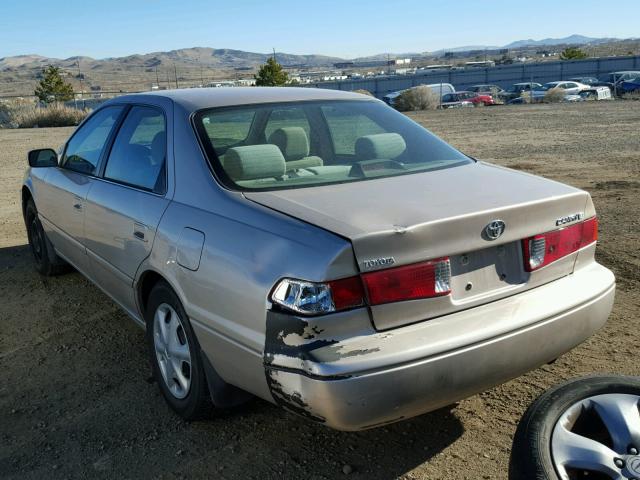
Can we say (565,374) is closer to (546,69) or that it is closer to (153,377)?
(153,377)

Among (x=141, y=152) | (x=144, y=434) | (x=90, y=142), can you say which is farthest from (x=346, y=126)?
(x=144, y=434)

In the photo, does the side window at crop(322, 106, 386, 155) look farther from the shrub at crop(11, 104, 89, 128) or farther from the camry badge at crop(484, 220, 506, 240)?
the shrub at crop(11, 104, 89, 128)

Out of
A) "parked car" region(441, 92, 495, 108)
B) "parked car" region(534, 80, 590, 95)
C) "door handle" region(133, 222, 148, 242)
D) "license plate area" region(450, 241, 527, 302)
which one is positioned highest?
"door handle" region(133, 222, 148, 242)

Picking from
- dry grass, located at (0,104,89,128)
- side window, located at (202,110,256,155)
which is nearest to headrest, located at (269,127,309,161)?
side window, located at (202,110,256,155)

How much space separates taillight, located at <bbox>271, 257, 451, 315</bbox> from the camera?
247 centimetres

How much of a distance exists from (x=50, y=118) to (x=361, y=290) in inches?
1180

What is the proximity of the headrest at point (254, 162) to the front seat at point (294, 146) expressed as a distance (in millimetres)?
161

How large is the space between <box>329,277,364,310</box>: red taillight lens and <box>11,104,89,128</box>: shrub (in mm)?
28117

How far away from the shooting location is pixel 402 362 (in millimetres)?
2455

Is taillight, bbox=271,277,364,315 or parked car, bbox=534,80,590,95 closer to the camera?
taillight, bbox=271,277,364,315

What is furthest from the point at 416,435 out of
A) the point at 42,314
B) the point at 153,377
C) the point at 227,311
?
the point at 42,314

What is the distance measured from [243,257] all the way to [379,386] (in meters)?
0.77

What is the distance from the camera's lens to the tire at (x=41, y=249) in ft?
18.5

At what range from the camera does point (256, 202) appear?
2.96 meters
